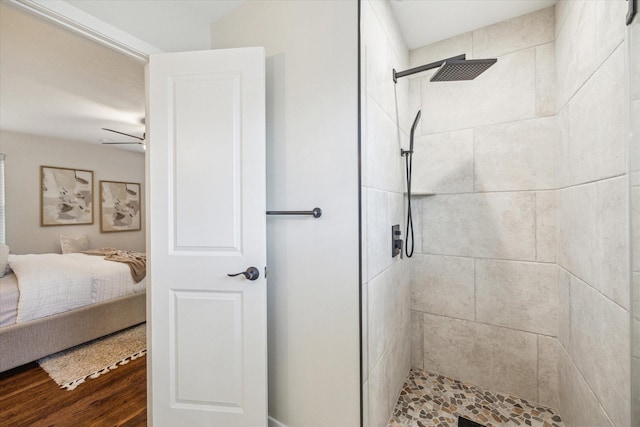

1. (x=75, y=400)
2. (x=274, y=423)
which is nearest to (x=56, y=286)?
(x=75, y=400)

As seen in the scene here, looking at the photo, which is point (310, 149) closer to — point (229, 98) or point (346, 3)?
point (229, 98)

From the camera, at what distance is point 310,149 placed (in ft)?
4.40

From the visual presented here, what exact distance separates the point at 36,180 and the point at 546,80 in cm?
653

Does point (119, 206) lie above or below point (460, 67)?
below

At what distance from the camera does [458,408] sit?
1580 mm

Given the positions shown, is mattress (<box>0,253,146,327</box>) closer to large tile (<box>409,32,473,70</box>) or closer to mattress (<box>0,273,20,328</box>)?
mattress (<box>0,273,20,328</box>)

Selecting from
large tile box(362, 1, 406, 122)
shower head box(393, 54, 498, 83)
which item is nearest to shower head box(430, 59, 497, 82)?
shower head box(393, 54, 498, 83)

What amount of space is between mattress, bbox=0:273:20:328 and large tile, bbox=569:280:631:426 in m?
3.80

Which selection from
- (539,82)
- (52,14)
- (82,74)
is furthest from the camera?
(82,74)

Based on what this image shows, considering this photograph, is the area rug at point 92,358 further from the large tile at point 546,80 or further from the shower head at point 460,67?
the large tile at point 546,80

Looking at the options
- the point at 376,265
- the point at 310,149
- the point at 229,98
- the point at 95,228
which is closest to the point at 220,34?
the point at 229,98

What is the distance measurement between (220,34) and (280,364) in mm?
1964

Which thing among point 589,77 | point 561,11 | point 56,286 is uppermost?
point 561,11

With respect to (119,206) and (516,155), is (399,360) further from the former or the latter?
(119,206)
